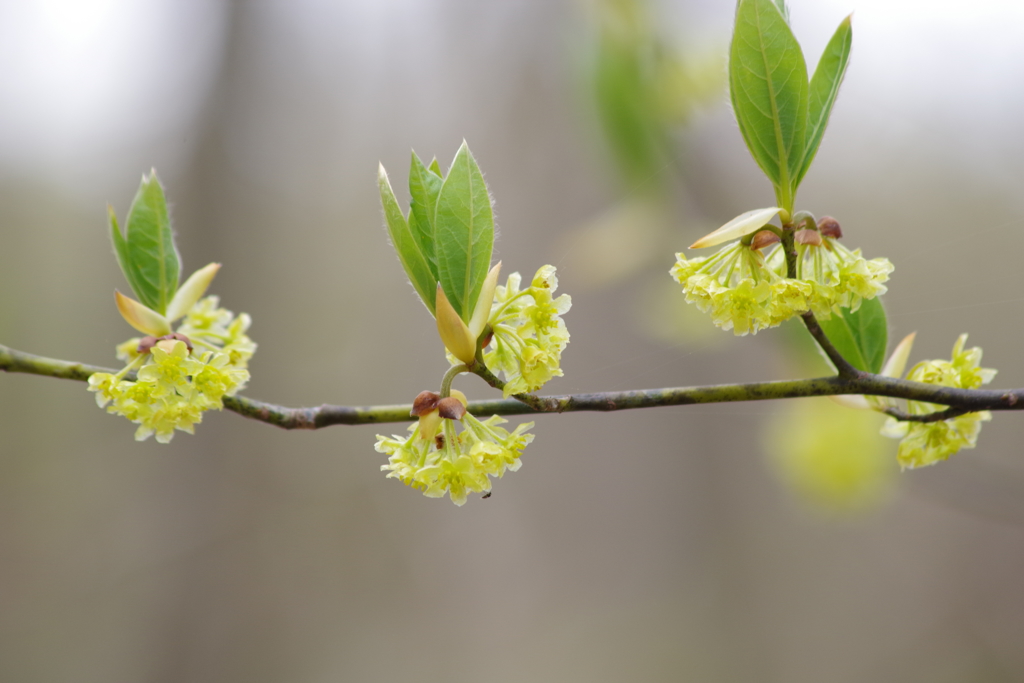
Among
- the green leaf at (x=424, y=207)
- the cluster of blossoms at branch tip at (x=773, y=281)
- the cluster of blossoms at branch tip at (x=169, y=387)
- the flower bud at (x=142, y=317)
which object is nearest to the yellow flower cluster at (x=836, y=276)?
the cluster of blossoms at branch tip at (x=773, y=281)

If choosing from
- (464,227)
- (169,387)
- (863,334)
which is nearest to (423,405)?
(464,227)

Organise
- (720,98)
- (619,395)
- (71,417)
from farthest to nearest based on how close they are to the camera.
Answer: (71,417)
(720,98)
(619,395)

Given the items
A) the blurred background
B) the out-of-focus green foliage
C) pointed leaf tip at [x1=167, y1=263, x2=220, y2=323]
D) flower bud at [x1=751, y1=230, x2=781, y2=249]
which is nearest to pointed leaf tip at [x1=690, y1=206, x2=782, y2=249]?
flower bud at [x1=751, y1=230, x2=781, y2=249]

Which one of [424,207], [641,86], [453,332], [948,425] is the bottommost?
[948,425]

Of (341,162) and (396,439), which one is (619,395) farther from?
(341,162)

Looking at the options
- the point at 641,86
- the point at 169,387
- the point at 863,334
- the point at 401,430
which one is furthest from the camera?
the point at 401,430

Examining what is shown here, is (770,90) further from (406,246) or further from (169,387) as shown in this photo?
(169,387)

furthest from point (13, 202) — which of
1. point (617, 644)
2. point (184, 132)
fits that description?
point (617, 644)
